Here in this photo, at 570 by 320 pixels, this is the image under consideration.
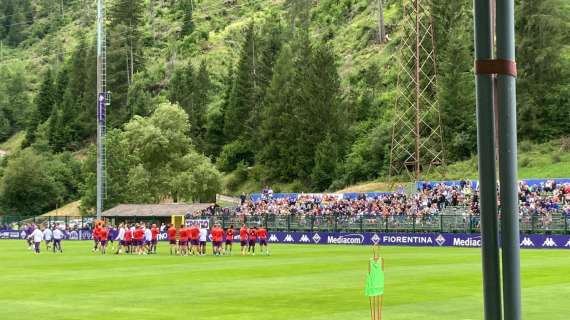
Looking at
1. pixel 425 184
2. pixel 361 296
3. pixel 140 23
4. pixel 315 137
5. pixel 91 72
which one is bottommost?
pixel 361 296

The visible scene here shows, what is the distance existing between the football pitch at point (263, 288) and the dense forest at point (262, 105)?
47.9m

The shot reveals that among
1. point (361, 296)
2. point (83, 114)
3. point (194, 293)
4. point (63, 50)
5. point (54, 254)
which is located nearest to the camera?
point (361, 296)

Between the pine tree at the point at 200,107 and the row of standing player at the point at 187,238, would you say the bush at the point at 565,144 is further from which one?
the pine tree at the point at 200,107

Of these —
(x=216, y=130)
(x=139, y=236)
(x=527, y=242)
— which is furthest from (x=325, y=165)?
(x=139, y=236)

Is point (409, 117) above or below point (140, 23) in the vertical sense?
below

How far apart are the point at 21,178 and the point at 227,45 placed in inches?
1960

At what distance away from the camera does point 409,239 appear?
187 ft

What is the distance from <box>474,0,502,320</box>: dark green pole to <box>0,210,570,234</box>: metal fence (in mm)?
43792

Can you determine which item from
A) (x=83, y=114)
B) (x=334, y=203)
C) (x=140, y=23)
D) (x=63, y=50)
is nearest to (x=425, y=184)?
(x=334, y=203)

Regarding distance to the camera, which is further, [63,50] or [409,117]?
[63,50]

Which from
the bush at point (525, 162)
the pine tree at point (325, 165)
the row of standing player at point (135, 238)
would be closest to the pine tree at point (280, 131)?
the pine tree at point (325, 165)

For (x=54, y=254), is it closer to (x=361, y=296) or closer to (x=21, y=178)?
(x=361, y=296)

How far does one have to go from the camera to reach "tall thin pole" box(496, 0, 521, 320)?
2.95 m

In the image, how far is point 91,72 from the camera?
142000mm
